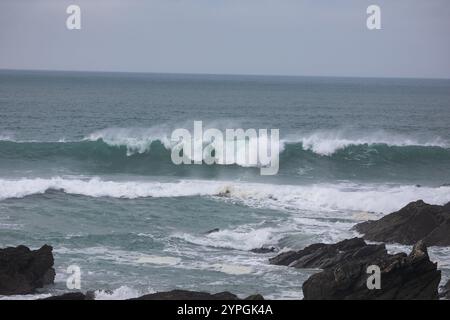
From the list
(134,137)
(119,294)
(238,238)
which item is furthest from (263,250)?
(134,137)

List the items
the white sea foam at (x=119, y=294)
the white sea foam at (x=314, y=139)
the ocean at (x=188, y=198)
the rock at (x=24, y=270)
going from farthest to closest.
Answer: the white sea foam at (x=314, y=139) < the ocean at (x=188, y=198) < the rock at (x=24, y=270) < the white sea foam at (x=119, y=294)

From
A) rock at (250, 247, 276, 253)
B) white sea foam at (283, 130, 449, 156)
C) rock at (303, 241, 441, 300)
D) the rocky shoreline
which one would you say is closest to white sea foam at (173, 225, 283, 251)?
rock at (250, 247, 276, 253)

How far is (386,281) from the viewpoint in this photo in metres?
14.7

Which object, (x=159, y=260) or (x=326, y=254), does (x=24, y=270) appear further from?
(x=326, y=254)

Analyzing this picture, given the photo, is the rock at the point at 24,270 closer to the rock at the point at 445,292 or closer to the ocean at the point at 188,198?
the ocean at the point at 188,198

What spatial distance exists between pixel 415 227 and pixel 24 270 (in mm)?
10711

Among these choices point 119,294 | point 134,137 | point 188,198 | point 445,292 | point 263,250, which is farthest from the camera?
point 134,137

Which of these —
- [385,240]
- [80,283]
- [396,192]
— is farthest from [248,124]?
[80,283]

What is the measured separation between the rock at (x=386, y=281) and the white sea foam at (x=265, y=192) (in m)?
11.7

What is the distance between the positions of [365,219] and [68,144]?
20634 millimetres

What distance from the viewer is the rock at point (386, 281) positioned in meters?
14.6

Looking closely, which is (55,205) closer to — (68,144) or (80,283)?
(80,283)

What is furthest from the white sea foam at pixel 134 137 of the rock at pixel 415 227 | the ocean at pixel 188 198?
the rock at pixel 415 227
